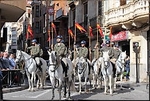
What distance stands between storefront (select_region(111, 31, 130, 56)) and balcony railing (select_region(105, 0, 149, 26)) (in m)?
1.13

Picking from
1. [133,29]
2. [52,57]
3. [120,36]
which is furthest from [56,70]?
[120,36]

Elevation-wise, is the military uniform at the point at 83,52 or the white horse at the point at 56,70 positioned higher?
the military uniform at the point at 83,52

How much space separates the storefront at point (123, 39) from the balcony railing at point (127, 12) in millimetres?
1132

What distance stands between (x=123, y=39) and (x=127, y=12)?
2.42 m

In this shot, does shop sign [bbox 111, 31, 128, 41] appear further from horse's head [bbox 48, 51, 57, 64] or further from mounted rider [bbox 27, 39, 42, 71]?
horse's head [bbox 48, 51, 57, 64]

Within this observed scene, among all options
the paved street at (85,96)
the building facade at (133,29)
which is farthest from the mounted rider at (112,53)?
the building facade at (133,29)

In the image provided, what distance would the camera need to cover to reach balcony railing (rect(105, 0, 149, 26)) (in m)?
21.6

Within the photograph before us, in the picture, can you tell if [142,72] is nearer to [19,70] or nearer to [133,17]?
[133,17]

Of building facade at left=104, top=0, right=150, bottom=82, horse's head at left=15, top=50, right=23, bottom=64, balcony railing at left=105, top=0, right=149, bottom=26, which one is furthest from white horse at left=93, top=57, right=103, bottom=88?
balcony railing at left=105, top=0, right=149, bottom=26

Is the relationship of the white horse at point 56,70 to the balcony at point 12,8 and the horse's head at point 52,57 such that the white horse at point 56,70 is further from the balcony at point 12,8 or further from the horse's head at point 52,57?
the balcony at point 12,8

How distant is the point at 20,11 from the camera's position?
22.0 m

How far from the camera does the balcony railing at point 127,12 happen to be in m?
21.6

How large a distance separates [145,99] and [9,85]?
7.93 m

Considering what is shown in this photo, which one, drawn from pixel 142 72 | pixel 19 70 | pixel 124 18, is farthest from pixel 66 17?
pixel 19 70
